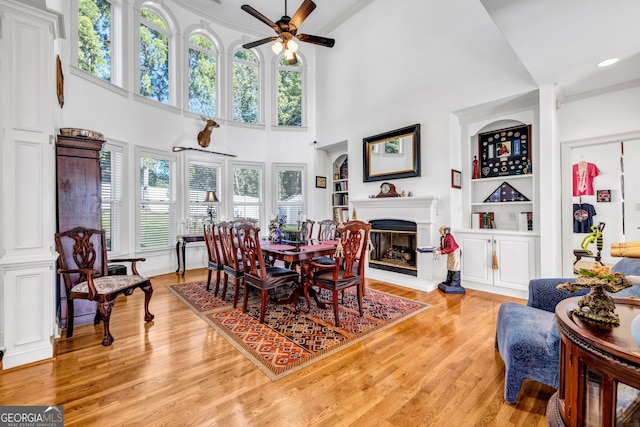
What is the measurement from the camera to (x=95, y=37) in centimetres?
442

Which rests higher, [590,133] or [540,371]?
[590,133]

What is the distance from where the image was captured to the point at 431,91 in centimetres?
464

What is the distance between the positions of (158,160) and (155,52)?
2015 millimetres

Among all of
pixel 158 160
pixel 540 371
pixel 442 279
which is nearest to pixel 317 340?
pixel 540 371

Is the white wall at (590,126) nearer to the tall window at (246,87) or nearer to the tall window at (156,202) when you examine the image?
the tall window at (246,87)

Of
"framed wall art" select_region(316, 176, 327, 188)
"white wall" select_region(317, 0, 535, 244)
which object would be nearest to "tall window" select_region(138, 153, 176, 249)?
"framed wall art" select_region(316, 176, 327, 188)

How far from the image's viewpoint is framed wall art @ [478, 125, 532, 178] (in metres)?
4.04

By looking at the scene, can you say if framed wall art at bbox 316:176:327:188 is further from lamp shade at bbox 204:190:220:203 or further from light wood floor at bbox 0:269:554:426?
light wood floor at bbox 0:269:554:426

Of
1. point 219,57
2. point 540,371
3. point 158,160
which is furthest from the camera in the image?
point 219,57

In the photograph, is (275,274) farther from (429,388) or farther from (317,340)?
(429,388)

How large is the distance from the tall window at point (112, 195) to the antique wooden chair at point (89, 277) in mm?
1790

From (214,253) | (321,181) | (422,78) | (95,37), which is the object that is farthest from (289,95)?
(214,253)

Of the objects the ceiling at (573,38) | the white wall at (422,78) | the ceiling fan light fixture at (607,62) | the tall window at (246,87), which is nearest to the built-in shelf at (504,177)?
the white wall at (422,78)

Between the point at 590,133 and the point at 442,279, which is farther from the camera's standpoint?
the point at 442,279
